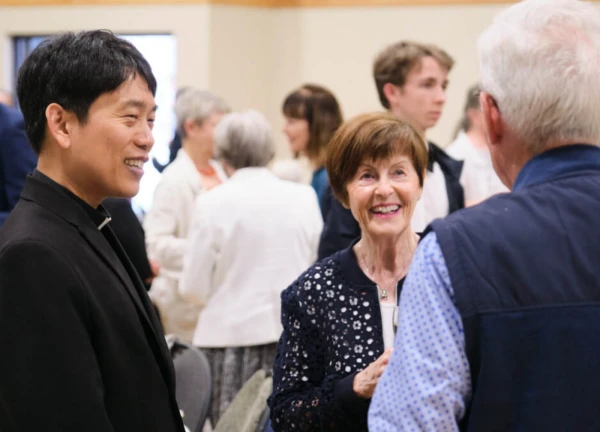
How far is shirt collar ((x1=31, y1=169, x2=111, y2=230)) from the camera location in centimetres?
187

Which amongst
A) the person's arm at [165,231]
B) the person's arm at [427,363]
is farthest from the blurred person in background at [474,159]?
the person's arm at [427,363]

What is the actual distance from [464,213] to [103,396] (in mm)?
746

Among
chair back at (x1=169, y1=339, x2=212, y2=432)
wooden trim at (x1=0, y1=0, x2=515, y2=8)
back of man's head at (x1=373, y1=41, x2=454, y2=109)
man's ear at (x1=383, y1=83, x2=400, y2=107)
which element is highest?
wooden trim at (x1=0, y1=0, x2=515, y2=8)

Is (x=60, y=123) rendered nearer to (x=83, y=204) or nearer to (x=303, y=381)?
(x=83, y=204)

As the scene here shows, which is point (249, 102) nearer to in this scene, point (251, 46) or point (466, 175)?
point (251, 46)

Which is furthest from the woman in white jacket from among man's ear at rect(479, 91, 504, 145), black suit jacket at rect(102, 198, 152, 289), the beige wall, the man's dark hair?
the beige wall

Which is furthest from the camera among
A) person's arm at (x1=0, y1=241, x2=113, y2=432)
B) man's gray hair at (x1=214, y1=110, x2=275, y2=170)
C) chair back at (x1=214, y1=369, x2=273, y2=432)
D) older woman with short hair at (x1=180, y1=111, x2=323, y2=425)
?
man's gray hair at (x1=214, y1=110, x2=275, y2=170)

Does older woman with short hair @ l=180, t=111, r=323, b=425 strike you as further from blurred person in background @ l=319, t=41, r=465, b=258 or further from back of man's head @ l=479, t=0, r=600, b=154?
back of man's head @ l=479, t=0, r=600, b=154

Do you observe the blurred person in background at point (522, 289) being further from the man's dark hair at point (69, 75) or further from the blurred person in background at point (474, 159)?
the blurred person in background at point (474, 159)

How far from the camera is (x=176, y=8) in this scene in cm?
815

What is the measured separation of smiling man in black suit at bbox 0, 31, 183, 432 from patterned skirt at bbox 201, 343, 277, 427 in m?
2.09

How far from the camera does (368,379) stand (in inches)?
78.7

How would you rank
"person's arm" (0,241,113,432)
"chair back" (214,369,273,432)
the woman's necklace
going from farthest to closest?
"chair back" (214,369,273,432), the woman's necklace, "person's arm" (0,241,113,432)

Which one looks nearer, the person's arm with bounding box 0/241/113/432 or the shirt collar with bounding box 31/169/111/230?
the person's arm with bounding box 0/241/113/432
